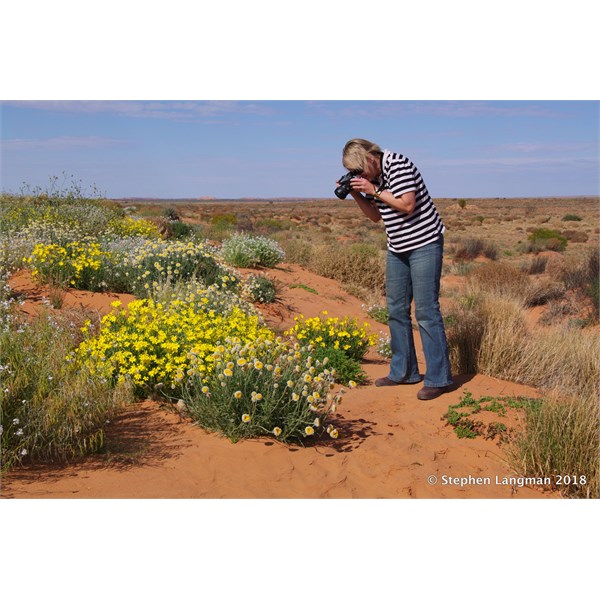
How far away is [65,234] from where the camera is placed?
910 cm

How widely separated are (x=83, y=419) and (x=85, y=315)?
2.71 metres

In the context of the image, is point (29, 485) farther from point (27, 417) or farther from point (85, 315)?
point (85, 315)

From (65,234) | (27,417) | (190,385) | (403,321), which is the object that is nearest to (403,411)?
(403,321)

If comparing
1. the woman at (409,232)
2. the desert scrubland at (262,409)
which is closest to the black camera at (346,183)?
the woman at (409,232)

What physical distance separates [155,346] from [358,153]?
7.28ft

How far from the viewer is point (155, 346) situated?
526cm

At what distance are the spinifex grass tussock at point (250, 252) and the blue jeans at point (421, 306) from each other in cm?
649

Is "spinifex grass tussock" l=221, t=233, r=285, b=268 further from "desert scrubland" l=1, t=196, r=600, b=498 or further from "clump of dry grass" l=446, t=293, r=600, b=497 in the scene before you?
"clump of dry grass" l=446, t=293, r=600, b=497

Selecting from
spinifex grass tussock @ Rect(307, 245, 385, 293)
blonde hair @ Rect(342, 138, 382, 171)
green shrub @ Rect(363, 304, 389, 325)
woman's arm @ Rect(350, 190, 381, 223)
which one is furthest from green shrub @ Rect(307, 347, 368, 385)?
spinifex grass tussock @ Rect(307, 245, 385, 293)

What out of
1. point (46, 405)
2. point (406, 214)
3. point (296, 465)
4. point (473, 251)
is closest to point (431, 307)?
point (406, 214)

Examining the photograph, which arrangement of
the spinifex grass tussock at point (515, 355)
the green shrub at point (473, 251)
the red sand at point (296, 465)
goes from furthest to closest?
the green shrub at point (473, 251), the spinifex grass tussock at point (515, 355), the red sand at point (296, 465)

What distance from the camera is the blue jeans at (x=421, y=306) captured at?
5.13 meters

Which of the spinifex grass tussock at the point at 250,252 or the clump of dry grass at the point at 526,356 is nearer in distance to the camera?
the clump of dry grass at the point at 526,356

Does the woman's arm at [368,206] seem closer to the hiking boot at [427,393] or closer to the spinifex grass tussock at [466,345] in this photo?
the hiking boot at [427,393]
